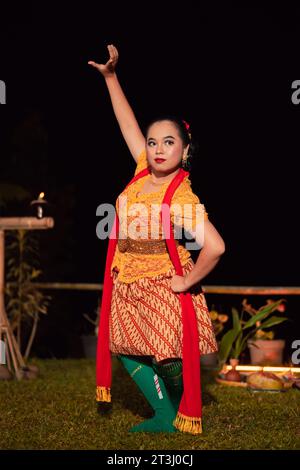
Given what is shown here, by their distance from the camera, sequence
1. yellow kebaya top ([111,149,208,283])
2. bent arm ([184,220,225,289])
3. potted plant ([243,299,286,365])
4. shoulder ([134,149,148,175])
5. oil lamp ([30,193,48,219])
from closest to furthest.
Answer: bent arm ([184,220,225,289]), yellow kebaya top ([111,149,208,283]), shoulder ([134,149,148,175]), oil lamp ([30,193,48,219]), potted plant ([243,299,286,365])

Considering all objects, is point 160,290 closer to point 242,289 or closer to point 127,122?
point 127,122

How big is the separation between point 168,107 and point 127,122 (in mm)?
2512

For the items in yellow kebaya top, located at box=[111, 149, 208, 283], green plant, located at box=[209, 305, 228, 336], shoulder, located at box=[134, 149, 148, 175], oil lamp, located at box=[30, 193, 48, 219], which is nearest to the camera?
yellow kebaya top, located at box=[111, 149, 208, 283]

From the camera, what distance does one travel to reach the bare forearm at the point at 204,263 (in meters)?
2.97

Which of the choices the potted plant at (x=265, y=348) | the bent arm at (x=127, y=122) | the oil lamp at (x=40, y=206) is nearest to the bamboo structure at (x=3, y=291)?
the oil lamp at (x=40, y=206)

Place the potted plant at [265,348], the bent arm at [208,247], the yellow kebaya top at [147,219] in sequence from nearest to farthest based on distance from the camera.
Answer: the bent arm at [208,247], the yellow kebaya top at [147,219], the potted plant at [265,348]

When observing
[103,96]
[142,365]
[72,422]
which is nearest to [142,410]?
[72,422]

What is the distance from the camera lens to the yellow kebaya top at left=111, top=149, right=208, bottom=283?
10.1 ft

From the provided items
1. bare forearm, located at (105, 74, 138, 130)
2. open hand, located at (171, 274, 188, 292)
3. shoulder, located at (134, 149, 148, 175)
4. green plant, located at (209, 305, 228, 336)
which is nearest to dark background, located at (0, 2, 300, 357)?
green plant, located at (209, 305, 228, 336)

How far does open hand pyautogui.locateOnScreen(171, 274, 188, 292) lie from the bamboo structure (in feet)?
5.94

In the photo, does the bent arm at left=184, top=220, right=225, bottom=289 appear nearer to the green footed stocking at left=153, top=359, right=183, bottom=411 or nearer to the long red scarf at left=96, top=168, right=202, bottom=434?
the long red scarf at left=96, top=168, right=202, bottom=434

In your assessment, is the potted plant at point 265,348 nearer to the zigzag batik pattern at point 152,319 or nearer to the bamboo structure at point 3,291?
the bamboo structure at point 3,291

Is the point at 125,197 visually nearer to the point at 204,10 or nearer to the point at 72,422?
the point at 72,422

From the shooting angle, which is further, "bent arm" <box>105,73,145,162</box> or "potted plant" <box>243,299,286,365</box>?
"potted plant" <box>243,299,286,365</box>
